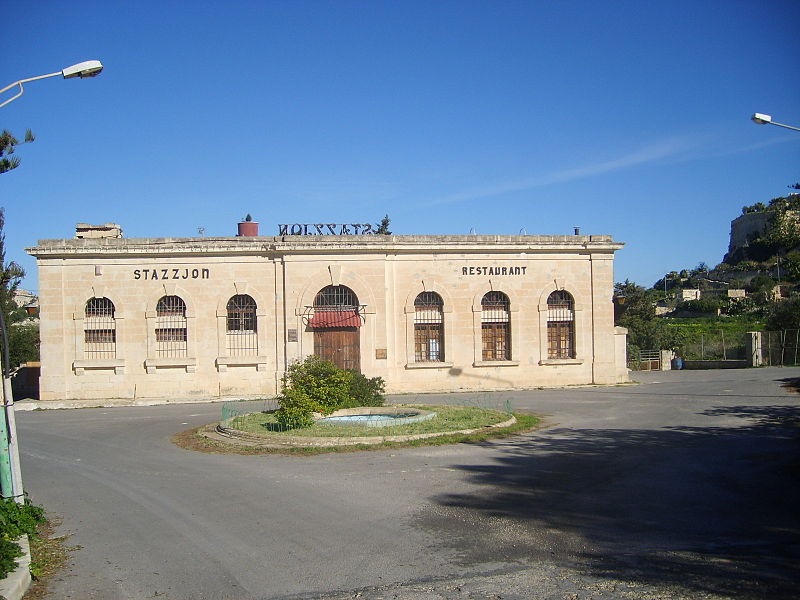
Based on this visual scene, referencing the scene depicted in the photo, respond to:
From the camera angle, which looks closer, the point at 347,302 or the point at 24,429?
the point at 24,429

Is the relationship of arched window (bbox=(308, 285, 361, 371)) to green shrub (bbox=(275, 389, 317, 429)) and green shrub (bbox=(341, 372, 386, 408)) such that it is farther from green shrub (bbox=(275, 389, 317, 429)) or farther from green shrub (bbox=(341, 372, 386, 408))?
green shrub (bbox=(275, 389, 317, 429))

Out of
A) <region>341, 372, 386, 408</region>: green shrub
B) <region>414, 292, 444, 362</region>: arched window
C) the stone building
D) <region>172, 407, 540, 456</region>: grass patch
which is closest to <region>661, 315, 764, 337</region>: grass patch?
the stone building

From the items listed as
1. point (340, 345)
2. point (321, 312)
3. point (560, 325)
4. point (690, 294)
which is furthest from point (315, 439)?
point (690, 294)

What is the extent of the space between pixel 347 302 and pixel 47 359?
11460 millimetres

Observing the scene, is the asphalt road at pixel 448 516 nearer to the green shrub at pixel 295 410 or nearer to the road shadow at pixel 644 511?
the road shadow at pixel 644 511

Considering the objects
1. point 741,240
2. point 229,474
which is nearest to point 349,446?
point 229,474

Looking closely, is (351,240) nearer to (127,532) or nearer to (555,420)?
(555,420)

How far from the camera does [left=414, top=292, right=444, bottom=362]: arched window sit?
29.1 m

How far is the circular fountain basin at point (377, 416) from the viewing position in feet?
58.3

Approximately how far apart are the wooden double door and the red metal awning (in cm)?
17

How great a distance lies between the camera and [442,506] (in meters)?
10.2

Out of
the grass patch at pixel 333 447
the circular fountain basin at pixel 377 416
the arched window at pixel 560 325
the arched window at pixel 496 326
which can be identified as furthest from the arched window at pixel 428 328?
the grass patch at pixel 333 447

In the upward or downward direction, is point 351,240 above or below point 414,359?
above

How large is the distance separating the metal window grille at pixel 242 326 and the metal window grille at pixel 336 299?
2.56m
